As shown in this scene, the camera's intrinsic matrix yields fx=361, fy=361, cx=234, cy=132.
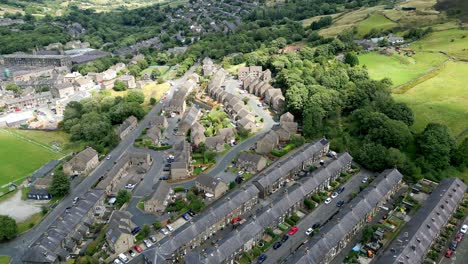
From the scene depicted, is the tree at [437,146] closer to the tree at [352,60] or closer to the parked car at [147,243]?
the tree at [352,60]

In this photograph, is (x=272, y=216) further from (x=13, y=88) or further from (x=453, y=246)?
(x=13, y=88)

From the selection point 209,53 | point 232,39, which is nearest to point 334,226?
point 209,53

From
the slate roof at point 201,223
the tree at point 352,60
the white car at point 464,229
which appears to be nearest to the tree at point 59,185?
the slate roof at point 201,223

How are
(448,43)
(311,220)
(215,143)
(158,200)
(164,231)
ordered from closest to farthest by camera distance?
(164,231), (311,220), (158,200), (215,143), (448,43)

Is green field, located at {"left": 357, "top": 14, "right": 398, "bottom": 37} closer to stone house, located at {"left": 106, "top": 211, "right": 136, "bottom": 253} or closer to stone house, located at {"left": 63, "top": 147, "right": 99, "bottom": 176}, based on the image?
stone house, located at {"left": 63, "top": 147, "right": 99, "bottom": 176}

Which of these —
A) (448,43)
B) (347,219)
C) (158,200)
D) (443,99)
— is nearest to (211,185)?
(158,200)

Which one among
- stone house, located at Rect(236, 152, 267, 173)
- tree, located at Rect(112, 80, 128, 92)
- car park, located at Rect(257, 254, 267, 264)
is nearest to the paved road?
car park, located at Rect(257, 254, 267, 264)

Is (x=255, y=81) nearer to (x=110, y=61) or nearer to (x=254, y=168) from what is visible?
(x=254, y=168)
